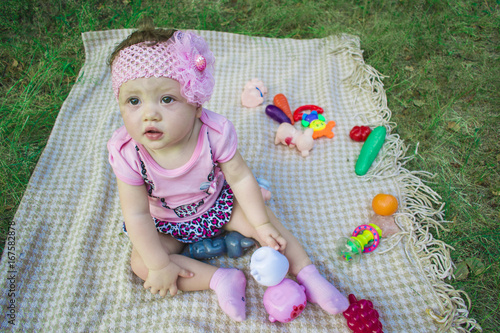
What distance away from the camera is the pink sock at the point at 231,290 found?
3.93ft

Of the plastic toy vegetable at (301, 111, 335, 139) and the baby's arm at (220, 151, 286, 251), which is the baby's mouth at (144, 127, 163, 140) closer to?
the baby's arm at (220, 151, 286, 251)

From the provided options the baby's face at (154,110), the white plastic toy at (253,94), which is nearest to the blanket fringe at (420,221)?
the white plastic toy at (253,94)

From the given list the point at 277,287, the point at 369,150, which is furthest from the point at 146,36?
the point at 369,150

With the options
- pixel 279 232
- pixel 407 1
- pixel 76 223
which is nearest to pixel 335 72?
pixel 407 1

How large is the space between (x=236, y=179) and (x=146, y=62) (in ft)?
1.59

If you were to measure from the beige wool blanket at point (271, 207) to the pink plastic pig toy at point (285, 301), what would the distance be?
0.22 ft

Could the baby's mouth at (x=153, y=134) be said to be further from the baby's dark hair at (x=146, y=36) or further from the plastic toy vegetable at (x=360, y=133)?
the plastic toy vegetable at (x=360, y=133)

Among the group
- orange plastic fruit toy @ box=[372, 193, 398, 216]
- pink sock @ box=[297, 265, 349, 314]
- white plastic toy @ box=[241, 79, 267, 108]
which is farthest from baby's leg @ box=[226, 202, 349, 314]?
white plastic toy @ box=[241, 79, 267, 108]

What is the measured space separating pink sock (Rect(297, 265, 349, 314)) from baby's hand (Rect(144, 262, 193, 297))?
1.39 ft

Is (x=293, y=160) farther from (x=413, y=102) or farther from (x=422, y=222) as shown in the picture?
(x=413, y=102)

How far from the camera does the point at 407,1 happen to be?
8.64ft

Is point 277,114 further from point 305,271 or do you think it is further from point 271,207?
point 305,271

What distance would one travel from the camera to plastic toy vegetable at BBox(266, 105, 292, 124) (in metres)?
1.94

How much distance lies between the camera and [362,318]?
1.15 m
